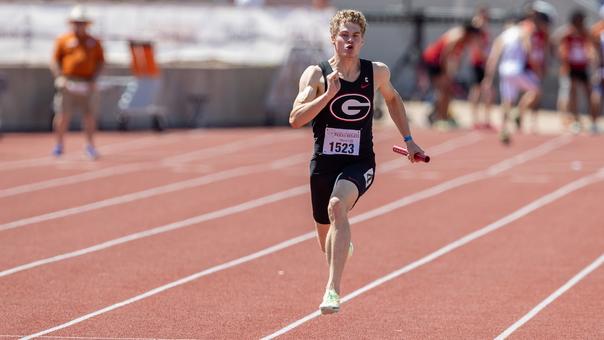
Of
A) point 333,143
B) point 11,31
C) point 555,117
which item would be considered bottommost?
point 555,117

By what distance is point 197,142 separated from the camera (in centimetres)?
2252

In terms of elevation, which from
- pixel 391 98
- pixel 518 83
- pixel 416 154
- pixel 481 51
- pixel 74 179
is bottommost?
pixel 74 179

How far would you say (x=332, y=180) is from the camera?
29.6 feet

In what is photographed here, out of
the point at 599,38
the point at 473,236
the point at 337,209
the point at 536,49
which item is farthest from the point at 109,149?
the point at 337,209

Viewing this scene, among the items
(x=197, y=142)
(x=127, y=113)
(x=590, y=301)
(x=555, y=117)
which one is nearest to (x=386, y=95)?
(x=590, y=301)

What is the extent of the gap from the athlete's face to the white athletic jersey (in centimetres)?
1378

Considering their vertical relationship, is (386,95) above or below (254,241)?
above

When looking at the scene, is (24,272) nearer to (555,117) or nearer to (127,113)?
(127,113)

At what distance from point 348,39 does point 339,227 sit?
1098 millimetres

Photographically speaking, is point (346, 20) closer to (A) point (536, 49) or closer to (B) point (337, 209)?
(B) point (337, 209)

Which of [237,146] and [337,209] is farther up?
[337,209]

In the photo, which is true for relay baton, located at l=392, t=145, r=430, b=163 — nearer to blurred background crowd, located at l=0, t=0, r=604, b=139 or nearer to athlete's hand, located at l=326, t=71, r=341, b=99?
athlete's hand, located at l=326, t=71, r=341, b=99

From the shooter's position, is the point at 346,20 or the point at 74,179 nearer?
the point at 346,20

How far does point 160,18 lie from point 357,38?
1685 centimetres
